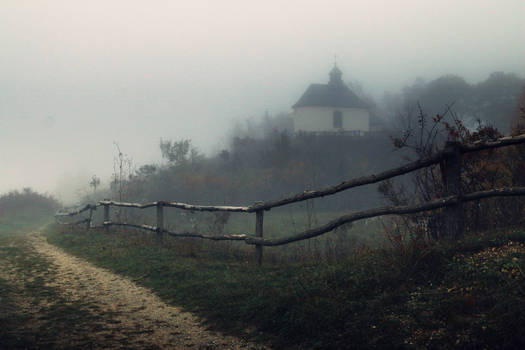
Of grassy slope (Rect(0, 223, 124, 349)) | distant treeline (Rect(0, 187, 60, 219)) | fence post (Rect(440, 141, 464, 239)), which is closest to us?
grassy slope (Rect(0, 223, 124, 349))

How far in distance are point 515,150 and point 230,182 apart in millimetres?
24025

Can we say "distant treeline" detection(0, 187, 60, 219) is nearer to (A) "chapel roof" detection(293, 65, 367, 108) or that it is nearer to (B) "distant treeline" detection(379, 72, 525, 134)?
(A) "chapel roof" detection(293, 65, 367, 108)

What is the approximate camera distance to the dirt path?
4512 millimetres

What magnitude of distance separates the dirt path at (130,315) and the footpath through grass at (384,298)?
30 centimetres

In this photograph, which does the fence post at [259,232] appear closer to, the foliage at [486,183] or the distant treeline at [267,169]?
the foliage at [486,183]

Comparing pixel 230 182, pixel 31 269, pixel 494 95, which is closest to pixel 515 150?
pixel 31 269

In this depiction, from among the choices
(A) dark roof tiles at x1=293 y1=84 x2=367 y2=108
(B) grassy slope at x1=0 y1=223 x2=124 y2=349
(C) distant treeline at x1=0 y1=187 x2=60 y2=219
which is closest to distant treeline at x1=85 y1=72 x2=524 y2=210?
(C) distant treeline at x1=0 y1=187 x2=60 y2=219

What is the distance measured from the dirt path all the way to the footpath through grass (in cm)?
30

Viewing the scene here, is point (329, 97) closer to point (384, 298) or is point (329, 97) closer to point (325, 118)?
point (325, 118)

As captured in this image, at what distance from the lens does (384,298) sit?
4559mm

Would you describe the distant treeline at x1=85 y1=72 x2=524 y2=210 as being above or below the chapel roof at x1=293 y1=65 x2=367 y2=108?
below

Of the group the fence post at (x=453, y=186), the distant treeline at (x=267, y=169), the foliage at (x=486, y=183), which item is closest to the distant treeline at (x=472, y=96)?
the distant treeline at (x=267, y=169)

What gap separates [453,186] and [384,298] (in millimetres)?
1890

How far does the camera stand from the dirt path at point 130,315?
14.8 feet
